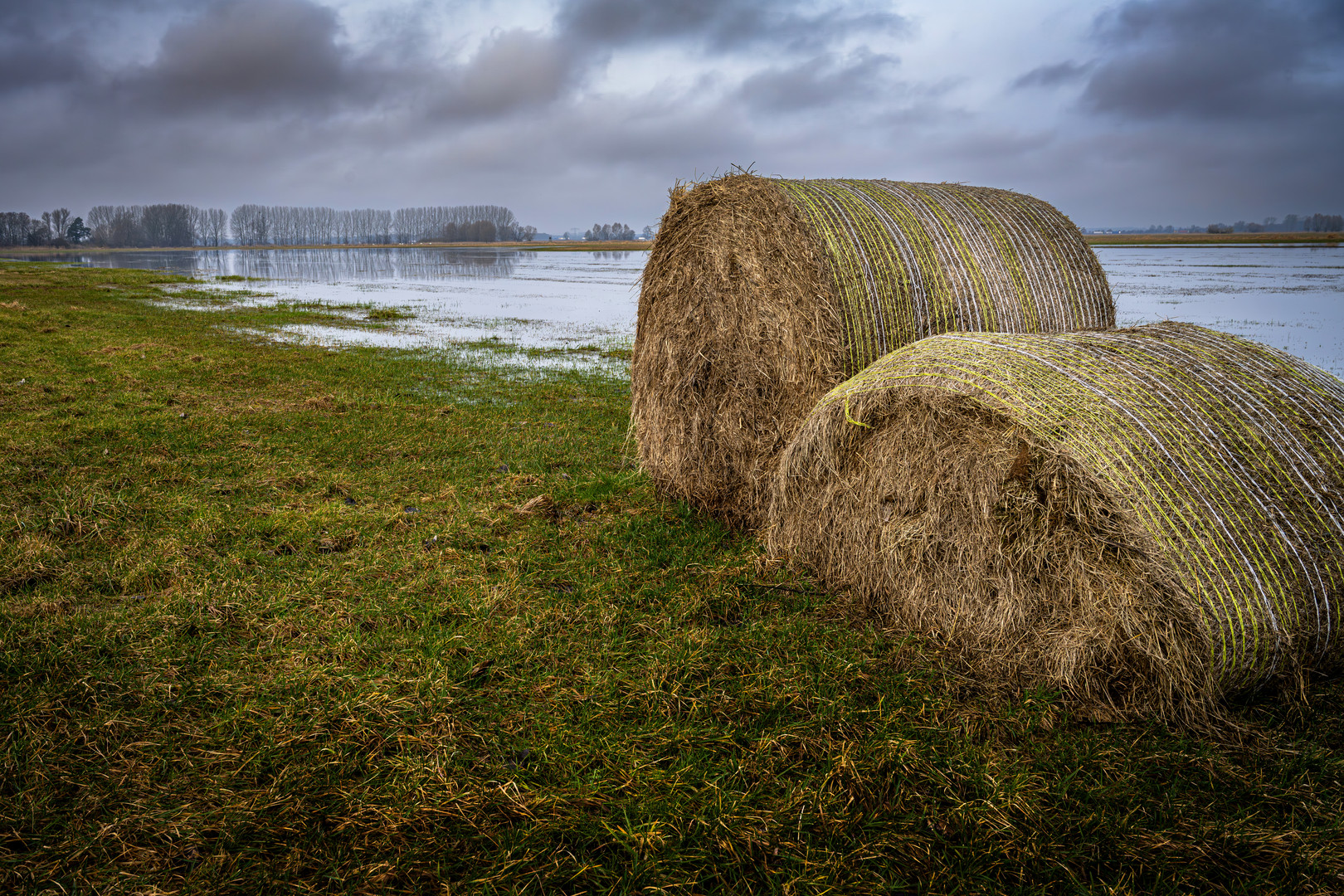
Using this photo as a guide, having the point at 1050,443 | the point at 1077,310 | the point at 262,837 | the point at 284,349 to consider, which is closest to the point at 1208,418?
the point at 1050,443

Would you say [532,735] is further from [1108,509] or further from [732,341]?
[732,341]

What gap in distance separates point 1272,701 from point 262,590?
20.8 ft

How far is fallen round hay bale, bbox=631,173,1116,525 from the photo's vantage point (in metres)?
6.34

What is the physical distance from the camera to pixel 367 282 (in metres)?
47.0

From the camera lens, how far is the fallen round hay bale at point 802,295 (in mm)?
6344

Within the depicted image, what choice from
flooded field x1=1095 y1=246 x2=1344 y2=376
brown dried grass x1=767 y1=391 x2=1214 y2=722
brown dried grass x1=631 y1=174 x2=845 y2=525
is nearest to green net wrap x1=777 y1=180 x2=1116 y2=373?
brown dried grass x1=631 y1=174 x2=845 y2=525

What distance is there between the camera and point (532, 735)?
3748mm

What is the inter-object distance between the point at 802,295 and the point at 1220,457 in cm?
338

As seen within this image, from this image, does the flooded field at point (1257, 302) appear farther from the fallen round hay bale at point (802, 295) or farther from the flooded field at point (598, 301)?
the fallen round hay bale at point (802, 295)

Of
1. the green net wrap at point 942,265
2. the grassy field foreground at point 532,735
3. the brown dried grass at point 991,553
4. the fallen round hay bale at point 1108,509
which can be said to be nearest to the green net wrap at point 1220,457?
the fallen round hay bale at point 1108,509

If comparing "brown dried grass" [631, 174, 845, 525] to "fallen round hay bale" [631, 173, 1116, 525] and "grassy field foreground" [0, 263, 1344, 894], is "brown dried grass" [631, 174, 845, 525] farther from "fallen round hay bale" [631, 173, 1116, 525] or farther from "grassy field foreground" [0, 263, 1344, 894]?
"grassy field foreground" [0, 263, 1344, 894]

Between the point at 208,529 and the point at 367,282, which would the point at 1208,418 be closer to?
the point at 208,529

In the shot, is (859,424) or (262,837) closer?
(262,837)

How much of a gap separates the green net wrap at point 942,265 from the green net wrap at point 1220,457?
1763 mm
